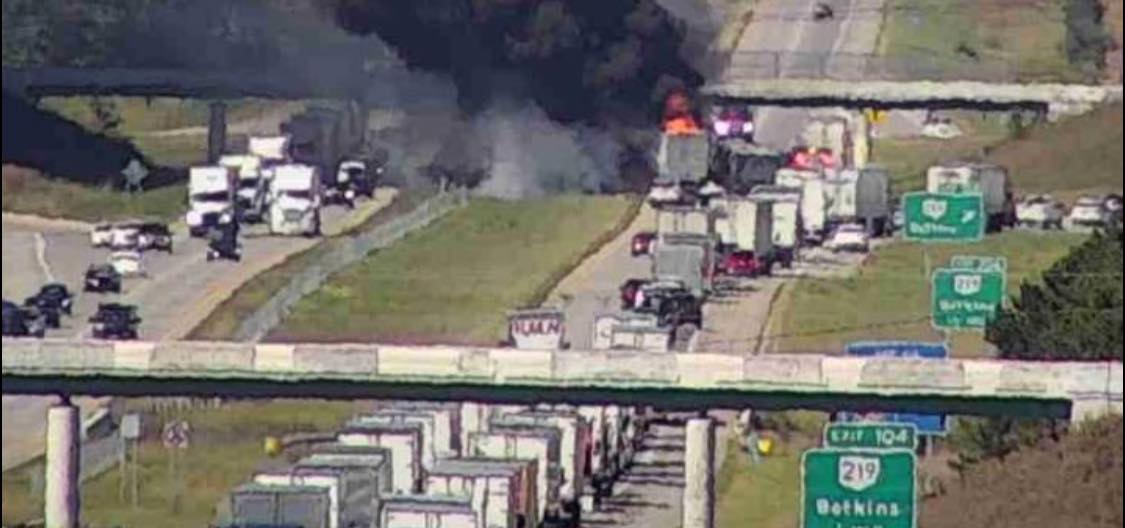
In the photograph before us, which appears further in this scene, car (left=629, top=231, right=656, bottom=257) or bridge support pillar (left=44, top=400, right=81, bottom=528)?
car (left=629, top=231, right=656, bottom=257)

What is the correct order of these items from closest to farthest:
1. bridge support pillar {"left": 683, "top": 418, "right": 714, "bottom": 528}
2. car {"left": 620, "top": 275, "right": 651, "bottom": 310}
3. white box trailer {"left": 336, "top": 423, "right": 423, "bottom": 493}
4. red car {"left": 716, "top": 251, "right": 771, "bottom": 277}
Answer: bridge support pillar {"left": 683, "top": 418, "right": 714, "bottom": 528} < white box trailer {"left": 336, "top": 423, "right": 423, "bottom": 493} < red car {"left": 716, "top": 251, "right": 771, "bottom": 277} < car {"left": 620, "top": 275, "right": 651, "bottom": 310}

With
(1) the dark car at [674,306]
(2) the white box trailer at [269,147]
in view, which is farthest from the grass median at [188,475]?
(1) the dark car at [674,306]

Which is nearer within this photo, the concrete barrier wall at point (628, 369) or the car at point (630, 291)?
the concrete barrier wall at point (628, 369)

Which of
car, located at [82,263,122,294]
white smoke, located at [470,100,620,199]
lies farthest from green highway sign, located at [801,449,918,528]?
white smoke, located at [470,100,620,199]

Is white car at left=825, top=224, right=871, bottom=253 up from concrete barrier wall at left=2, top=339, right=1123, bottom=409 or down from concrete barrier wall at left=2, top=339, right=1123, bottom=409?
up

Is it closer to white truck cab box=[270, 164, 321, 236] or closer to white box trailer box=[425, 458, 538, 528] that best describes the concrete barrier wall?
white truck cab box=[270, 164, 321, 236]

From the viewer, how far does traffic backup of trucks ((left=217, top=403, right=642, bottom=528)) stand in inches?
275

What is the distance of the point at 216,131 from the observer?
938cm

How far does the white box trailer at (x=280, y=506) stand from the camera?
6.76 meters

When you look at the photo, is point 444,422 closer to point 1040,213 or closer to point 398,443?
point 398,443

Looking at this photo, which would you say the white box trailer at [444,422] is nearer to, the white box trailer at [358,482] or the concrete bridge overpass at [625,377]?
the concrete bridge overpass at [625,377]

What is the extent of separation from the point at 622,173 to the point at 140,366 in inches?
70.8

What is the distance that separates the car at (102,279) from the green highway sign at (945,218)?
2226mm

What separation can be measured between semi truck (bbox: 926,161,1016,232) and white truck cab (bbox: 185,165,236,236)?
7.03 feet
